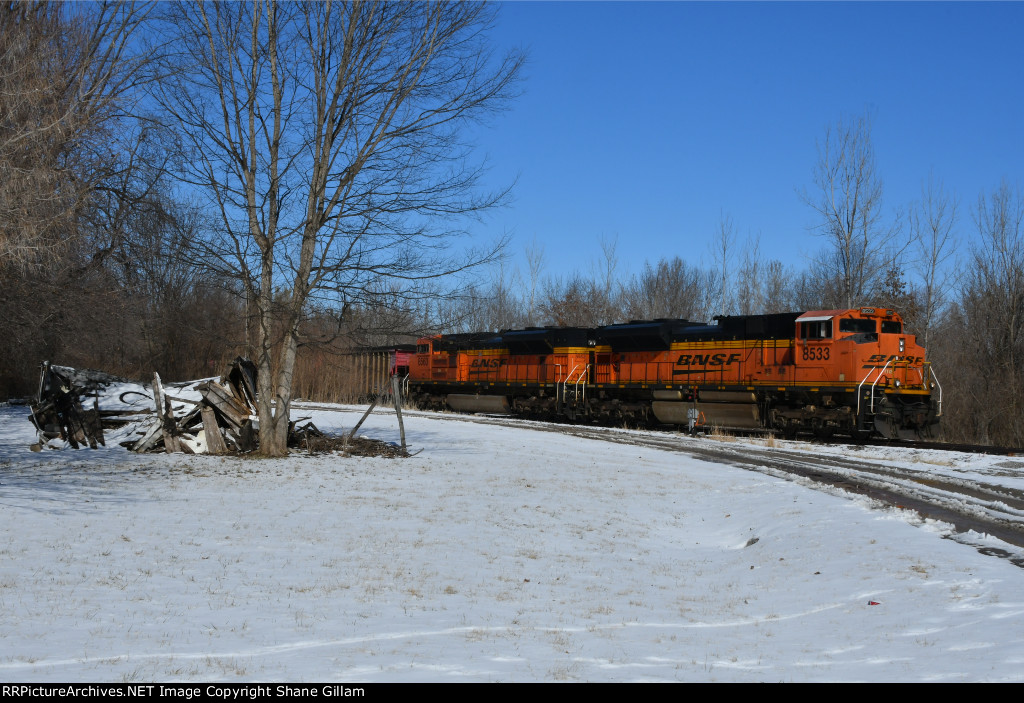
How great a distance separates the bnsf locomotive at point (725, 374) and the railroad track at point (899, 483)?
65.1 inches

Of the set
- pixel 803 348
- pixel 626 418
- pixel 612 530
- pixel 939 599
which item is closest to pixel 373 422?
pixel 626 418

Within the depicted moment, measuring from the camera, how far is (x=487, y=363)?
3378 cm

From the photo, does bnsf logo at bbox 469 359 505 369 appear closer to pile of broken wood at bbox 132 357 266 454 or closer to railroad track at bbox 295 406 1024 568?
railroad track at bbox 295 406 1024 568

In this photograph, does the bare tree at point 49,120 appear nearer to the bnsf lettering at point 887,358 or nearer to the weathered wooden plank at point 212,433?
the weathered wooden plank at point 212,433

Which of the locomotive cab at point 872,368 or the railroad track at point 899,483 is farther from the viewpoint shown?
the locomotive cab at point 872,368

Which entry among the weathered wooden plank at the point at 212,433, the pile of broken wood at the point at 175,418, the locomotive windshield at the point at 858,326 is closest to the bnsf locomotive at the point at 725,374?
the locomotive windshield at the point at 858,326

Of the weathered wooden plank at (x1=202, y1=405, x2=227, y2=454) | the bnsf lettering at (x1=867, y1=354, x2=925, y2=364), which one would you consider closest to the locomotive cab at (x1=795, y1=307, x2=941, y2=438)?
the bnsf lettering at (x1=867, y1=354, x2=925, y2=364)

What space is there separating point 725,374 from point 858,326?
165 inches

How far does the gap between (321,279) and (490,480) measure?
4.81 metres

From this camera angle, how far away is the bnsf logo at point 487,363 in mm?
33188

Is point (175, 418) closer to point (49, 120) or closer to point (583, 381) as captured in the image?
point (49, 120)

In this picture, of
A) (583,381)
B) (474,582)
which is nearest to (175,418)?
(474,582)

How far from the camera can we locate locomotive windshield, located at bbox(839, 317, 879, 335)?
21.9 meters

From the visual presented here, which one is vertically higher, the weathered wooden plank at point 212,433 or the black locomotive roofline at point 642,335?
the black locomotive roofline at point 642,335
